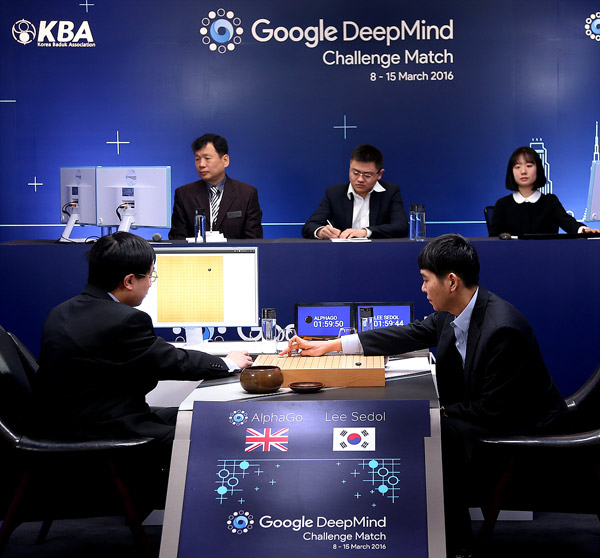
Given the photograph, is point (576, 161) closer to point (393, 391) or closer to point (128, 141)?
point (128, 141)

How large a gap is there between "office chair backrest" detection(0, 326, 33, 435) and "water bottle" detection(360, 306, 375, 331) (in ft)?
4.25

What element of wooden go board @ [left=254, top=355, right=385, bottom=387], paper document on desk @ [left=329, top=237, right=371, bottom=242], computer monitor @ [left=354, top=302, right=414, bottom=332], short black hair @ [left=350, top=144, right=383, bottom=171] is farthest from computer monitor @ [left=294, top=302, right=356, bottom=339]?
short black hair @ [left=350, top=144, right=383, bottom=171]

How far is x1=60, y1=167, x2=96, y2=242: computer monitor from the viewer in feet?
15.8

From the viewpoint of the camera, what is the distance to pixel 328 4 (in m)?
6.95

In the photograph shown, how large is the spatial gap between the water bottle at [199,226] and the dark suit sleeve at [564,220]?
7.45 ft

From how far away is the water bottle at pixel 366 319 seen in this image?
3.21 meters

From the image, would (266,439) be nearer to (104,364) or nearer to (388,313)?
(104,364)

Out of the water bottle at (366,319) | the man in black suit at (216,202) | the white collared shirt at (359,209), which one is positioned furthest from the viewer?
the man in black suit at (216,202)

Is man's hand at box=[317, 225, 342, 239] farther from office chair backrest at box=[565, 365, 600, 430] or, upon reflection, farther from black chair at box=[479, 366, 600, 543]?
black chair at box=[479, 366, 600, 543]

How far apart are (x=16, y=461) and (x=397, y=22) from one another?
18.2ft

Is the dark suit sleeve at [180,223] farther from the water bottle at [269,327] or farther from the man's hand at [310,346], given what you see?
the man's hand at [310,346]

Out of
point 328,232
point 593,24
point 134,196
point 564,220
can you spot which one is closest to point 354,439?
point 328,232

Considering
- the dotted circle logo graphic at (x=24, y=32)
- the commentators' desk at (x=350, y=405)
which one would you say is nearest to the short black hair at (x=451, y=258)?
the commentators' desk at (x=350, y=405)

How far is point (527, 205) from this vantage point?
5.24 meters
